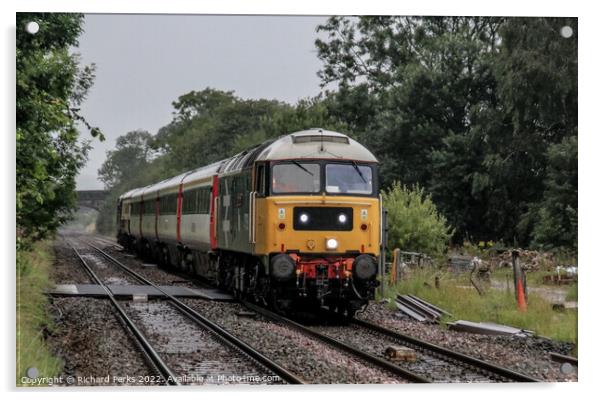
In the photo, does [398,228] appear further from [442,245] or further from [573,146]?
[573,146]

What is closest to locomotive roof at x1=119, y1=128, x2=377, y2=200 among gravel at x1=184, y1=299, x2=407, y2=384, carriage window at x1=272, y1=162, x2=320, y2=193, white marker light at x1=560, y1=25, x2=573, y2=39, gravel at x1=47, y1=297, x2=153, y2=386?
carriage window at x1=272, y1=162, x2=320, y2=193

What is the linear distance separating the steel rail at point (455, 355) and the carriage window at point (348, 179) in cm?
221

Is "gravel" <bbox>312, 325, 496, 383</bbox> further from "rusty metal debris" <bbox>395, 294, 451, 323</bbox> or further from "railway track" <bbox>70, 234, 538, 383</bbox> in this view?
"rusty metal debris" <bbox>395, 294, 451, 323</bbox>

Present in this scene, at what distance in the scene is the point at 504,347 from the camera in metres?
13.8

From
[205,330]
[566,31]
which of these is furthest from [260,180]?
[566,31]

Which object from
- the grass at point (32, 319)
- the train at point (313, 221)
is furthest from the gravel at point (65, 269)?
the train at point (313, 221)

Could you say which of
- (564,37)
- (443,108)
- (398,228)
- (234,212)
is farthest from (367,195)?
(398,228)

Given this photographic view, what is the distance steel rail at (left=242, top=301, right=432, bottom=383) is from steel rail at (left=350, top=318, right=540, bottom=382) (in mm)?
1000

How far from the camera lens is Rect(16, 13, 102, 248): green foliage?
37.4 feet

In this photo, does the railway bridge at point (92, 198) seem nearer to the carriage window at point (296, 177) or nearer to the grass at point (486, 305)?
the carriage window at point (296, 177)

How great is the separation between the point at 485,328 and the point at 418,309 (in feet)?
9.35

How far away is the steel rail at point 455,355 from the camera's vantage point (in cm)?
1168

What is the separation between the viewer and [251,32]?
41.8 ft

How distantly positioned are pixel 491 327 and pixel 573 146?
3.39m
